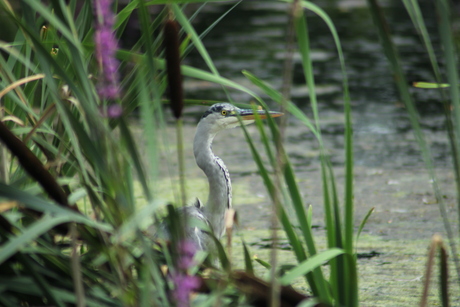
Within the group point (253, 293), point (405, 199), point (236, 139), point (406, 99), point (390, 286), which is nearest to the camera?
point (406, 99)

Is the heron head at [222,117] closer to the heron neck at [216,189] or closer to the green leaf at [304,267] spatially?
the heron neck at [216,189]

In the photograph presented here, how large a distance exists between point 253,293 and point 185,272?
0.61ft

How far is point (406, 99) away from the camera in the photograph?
1.02 meters

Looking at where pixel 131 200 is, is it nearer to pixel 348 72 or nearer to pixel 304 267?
pixel 304 267

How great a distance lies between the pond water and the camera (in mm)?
4797

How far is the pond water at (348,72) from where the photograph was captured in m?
4.80

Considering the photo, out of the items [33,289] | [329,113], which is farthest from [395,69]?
[329,113]

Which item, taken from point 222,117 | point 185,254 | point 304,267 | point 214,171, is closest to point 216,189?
point 214,171

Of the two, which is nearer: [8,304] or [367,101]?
[8,304]

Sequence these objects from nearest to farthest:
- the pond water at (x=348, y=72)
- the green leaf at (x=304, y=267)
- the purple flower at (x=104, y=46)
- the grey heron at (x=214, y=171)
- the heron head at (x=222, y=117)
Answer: the purple flower at (x=104, y=46) < the green leaf at (x=304, y=267) < the grey heron at (x=214, y=171) < the heron head at (x=222, y=117) < the pond water at (x=348, y=72)

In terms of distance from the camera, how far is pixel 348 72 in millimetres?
6777

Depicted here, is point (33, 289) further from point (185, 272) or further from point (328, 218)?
point (328, 218)

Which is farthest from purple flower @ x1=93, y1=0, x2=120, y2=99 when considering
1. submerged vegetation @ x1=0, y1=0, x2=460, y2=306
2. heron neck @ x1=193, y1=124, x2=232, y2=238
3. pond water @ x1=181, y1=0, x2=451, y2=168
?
pond water @ x1=181, y1=0, x2=451, y2=168

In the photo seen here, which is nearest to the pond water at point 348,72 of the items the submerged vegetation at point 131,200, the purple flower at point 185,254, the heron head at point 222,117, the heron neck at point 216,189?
the heron head at point 222,117
